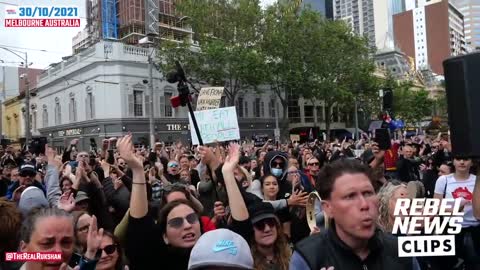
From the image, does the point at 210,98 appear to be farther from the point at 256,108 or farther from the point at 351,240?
the point at 256,108

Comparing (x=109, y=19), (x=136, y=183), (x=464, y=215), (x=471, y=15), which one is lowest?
(x=464, y=215)

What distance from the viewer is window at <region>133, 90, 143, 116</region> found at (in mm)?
32656

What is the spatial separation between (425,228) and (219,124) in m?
6.96

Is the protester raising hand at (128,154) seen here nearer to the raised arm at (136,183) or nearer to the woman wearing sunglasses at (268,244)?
the raised arm at (136,183)

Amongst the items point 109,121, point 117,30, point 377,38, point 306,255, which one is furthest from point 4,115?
point 377,38

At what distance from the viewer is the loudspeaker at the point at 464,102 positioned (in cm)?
196

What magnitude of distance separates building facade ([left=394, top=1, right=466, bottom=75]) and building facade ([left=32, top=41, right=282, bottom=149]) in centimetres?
8525

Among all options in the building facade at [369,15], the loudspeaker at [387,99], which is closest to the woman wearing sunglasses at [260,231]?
the loudspeaker at [387,99]

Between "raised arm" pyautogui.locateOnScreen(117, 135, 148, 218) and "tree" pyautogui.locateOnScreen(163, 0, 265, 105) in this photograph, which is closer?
"raised arm" pyautogui.locateOnScreen(117, 135, 148, 218)

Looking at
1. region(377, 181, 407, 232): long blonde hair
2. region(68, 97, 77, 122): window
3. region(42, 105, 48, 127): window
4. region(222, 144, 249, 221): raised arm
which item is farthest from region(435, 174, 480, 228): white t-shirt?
region(42, 105, 48, 127): window

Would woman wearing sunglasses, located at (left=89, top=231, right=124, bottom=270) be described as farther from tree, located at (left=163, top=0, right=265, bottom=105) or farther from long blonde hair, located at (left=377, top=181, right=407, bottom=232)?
tree, located at (left=163, top=0, right=265, bottom=105)

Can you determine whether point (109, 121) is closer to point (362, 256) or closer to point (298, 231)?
point (298, 231)

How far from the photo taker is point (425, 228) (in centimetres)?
214

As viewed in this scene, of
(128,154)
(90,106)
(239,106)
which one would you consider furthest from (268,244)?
(239,106)
